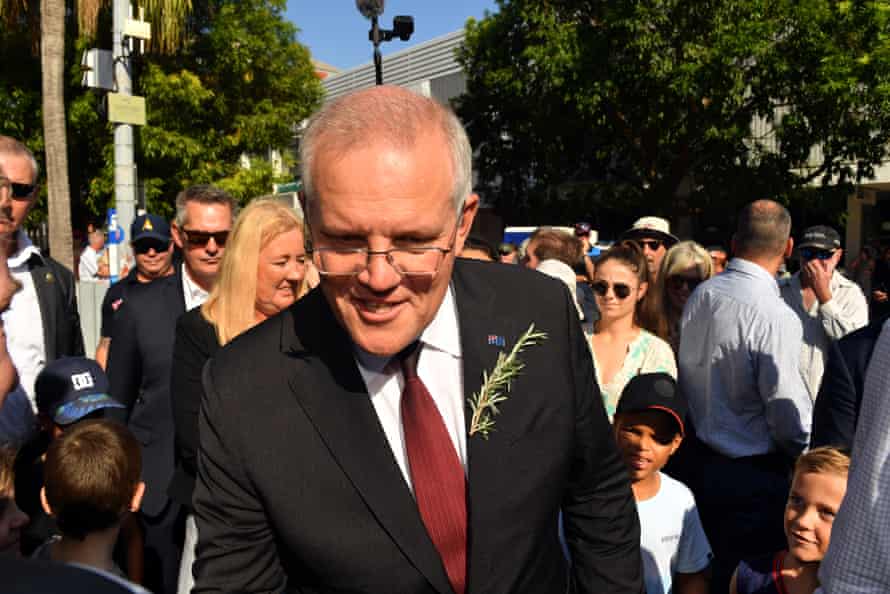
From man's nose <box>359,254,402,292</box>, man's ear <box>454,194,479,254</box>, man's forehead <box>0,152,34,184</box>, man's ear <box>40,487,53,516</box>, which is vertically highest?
man's forehead <box>0,152,34,184</box>

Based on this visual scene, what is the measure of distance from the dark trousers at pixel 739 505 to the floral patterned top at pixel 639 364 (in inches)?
18.7

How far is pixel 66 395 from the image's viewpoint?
Result: 3.44 m

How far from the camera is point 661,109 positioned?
738 inches

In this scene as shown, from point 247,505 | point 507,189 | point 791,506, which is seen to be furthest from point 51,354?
point 507,189

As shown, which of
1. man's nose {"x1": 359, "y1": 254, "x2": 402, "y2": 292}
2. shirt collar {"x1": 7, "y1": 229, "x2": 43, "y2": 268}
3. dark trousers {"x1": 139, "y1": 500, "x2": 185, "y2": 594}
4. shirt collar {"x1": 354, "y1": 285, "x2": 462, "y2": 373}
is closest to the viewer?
man's nose {"x1": 359, "y1": 254, "x2": 402, "y2": 292}

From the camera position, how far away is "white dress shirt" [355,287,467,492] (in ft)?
5.60

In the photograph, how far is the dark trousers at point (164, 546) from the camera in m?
3.59

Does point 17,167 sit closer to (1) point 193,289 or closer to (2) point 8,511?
(1) point 193,289

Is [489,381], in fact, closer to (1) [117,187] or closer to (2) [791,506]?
(2) [791,506]

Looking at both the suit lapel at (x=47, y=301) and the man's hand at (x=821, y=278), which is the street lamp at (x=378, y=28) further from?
the suit lapel at (x=47, y=301)

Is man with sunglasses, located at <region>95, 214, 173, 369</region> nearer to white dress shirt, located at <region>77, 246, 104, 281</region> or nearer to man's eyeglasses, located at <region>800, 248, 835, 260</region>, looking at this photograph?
man's eyeglasses, located at <region>800, 248, 835, 260</region>

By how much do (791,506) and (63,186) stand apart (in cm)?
1436

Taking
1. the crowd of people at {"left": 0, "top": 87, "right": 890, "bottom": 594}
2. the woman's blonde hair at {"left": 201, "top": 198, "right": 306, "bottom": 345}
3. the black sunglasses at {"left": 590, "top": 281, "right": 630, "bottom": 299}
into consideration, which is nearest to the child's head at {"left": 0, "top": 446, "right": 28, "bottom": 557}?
the crowd of people at {"left": 0, "top": 87, "right": 890, "bottom": 594}

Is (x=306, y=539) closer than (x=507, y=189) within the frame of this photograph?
Yes
